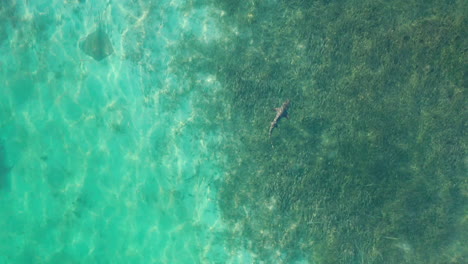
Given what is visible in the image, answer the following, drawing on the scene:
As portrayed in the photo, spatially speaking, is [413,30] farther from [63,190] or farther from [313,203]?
[63,190]

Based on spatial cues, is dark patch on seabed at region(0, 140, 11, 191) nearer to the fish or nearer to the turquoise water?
the turquoise water

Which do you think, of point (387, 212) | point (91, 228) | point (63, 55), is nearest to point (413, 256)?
point (387, 212)

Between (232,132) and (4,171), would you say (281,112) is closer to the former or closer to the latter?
(232,132)

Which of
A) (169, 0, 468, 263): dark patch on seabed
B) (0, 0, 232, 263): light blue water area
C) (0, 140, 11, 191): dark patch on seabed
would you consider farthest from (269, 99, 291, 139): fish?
(0, 140, 11, 191): dark patch on seabed

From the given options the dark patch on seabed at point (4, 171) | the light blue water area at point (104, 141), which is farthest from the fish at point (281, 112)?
the dark patch on seabed at point (4, 171)

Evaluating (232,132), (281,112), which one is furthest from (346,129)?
(232,132)
